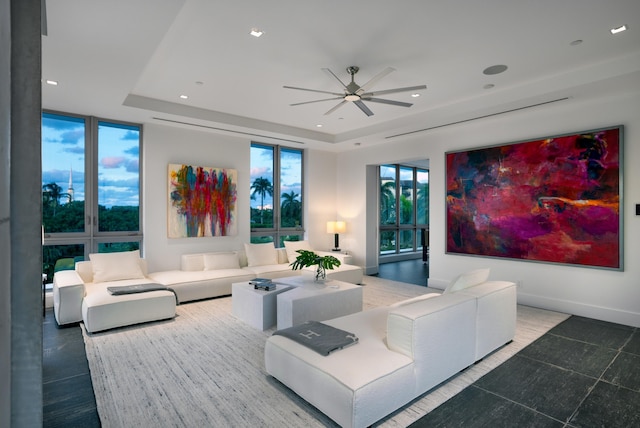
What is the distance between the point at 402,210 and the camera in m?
10.2

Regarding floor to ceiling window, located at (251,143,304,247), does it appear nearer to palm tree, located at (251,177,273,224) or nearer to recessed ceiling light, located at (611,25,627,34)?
palm tree, located at (251,177,273,224)

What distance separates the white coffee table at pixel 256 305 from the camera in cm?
420

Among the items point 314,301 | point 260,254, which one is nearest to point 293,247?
point 260,254

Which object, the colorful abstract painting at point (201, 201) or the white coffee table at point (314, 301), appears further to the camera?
the colorful abstract painting at point (201, 201)

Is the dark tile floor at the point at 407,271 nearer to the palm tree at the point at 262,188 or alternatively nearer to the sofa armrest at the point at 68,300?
the palm tree at the point at 262,188

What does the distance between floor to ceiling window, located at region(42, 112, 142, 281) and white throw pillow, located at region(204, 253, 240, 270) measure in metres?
1.20

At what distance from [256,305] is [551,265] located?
4.15 meters

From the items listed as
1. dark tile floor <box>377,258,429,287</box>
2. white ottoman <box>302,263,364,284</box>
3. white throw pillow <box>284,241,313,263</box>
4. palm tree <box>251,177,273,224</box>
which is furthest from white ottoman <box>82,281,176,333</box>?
dark tile floor <box>377,258,429,287</box>

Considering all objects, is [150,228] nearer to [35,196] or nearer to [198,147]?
[198,147]

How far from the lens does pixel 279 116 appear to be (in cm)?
597

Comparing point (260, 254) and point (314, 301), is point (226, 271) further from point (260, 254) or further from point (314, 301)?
point (314, 301)

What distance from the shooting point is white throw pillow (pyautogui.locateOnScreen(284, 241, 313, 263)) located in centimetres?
695

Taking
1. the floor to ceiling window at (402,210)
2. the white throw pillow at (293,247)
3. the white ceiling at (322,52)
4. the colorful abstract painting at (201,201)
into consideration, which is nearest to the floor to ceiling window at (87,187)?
the white ceiling at (322,52)

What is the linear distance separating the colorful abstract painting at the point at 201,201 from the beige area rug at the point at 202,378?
210 cm
